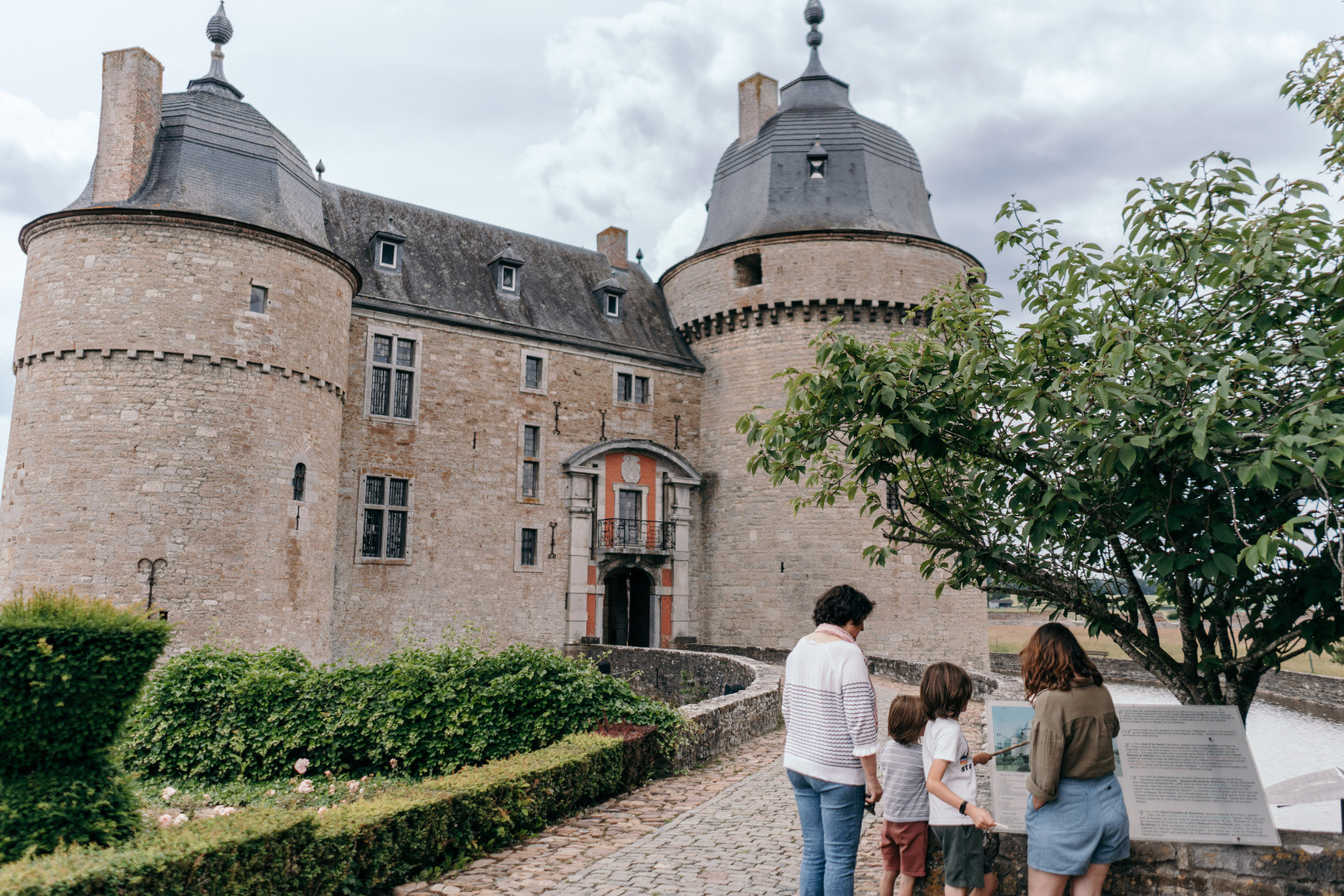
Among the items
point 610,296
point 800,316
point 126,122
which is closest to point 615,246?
point 610,296

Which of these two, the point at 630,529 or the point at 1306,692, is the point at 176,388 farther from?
the point at 1306,692

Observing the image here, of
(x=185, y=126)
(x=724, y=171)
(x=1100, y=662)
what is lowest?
(x=1100, y=662)

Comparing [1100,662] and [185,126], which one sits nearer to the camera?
[185,126]

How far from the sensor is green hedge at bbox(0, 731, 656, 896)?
4.52 meters

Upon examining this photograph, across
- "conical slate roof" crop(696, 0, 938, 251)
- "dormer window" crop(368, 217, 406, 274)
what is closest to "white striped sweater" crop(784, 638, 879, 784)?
"dormer window" crop(368, 217, 406, 274)

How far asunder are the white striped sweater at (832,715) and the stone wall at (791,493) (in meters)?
18.4

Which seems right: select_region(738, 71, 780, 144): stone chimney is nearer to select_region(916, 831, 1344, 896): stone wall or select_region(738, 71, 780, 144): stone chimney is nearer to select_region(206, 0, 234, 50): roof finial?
select_region(206, 0, 234, 50): roof finial

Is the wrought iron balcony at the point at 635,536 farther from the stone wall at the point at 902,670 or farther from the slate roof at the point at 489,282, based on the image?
the slate roof at the point at 489,282

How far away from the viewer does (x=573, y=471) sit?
2344 centimetres

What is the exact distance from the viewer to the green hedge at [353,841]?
452 cm

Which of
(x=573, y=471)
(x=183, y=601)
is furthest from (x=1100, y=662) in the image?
(x=183, y=601)

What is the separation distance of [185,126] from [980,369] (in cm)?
1836

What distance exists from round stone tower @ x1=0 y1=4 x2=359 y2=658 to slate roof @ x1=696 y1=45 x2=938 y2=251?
1235 cm

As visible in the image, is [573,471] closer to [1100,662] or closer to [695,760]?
[695,760]
